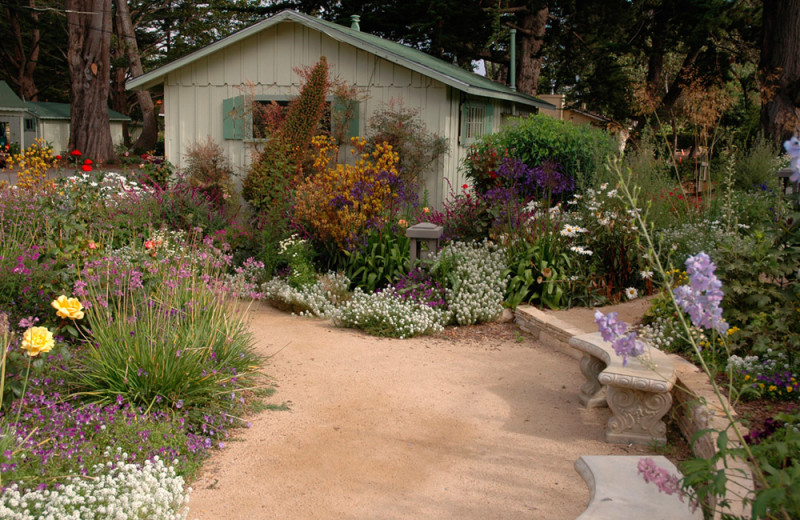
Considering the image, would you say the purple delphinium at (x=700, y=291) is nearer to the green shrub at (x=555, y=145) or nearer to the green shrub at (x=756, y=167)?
the green shrub at (x=555, y=145)

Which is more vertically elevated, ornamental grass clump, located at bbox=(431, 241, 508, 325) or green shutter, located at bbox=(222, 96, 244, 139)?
green shutter, located at bbox=(222, 96, 244, 139)

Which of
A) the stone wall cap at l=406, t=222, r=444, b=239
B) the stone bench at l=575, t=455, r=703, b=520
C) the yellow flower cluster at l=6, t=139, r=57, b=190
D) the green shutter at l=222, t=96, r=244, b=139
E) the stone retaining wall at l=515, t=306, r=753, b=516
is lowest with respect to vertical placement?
the stone bench at l=575, t=455, r=703, b=520

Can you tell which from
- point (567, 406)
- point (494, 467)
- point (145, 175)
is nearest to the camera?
point (494, 467)

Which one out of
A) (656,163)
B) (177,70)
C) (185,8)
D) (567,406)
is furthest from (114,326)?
(185,8)

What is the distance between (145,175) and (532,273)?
266 inches

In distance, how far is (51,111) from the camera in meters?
A: 36.9

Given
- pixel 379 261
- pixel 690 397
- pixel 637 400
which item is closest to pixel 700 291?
pixel 637 400

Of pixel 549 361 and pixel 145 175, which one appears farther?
pixel 145 175

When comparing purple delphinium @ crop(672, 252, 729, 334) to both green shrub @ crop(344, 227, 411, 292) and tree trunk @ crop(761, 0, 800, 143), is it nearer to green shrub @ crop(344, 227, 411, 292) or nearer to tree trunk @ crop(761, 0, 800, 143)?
green shrub @ crop(344, 227, 411, 292)

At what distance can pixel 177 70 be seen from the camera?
12.0m

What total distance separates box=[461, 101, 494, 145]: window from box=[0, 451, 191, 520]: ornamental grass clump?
30.5 feet

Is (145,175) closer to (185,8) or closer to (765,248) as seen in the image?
(765,248)

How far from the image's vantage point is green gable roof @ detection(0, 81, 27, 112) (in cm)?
3266

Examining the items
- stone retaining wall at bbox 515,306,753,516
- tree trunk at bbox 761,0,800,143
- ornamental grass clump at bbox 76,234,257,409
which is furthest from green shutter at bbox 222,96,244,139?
tree trunk at bbox 761,0,800,143
